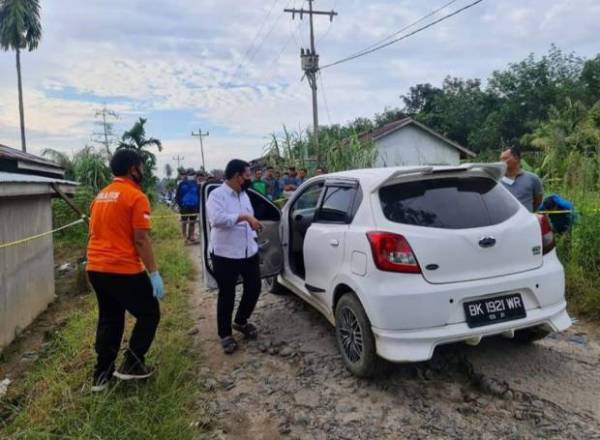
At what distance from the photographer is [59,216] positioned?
1348 centimetres

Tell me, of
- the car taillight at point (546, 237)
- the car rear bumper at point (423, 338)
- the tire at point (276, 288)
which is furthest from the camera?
the tire at point (276, 288)

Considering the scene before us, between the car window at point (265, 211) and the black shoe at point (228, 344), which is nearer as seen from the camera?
the black shoe at point (228, 344)

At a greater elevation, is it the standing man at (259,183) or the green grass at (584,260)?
the standing man at (259,183)

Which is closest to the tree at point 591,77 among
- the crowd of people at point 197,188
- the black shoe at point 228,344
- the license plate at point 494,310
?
the crowd of people at point 197,188

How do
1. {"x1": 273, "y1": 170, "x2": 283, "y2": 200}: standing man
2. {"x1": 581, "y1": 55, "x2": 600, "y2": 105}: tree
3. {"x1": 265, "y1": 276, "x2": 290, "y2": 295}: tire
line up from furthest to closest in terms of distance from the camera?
{"x1": 581, "y1": 55, "x2": 600, "y2": 105}: tree < {"x1": 273, "y1": 170, "x2": 283, "y2": 200}: standing man < {"x1": 265, "y1": 276, "x2": 290, "y2": 295}: tire

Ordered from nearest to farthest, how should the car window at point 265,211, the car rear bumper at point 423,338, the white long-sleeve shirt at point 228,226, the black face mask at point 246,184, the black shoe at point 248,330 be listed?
the car rear bumper at point 423,338
the white long-sleeve shirt at point 228,226
the black face mask at point 246,184
the black shoe at point 248,330
the car window at point 265,211

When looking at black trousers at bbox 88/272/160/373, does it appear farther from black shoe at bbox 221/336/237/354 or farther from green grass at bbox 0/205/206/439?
black shoe at bbox 221/336/237/354

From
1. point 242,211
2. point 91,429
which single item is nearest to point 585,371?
point 242,211

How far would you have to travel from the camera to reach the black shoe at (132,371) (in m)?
3.35

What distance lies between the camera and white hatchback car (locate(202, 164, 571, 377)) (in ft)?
9.77

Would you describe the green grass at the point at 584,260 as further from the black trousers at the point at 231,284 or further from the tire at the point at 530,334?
the black trousers at the point at 231,284

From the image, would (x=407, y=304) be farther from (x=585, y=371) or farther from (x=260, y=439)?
(x=585, y=371)

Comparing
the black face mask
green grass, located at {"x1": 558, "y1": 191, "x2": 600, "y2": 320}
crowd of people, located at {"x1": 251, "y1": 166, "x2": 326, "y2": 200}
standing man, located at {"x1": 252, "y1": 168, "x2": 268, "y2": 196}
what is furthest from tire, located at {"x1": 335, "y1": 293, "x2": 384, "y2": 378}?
crowd of people, located at {"x1": 251, "y1": 166, "x2": 326, "y2": 200}

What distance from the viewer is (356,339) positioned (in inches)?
135
